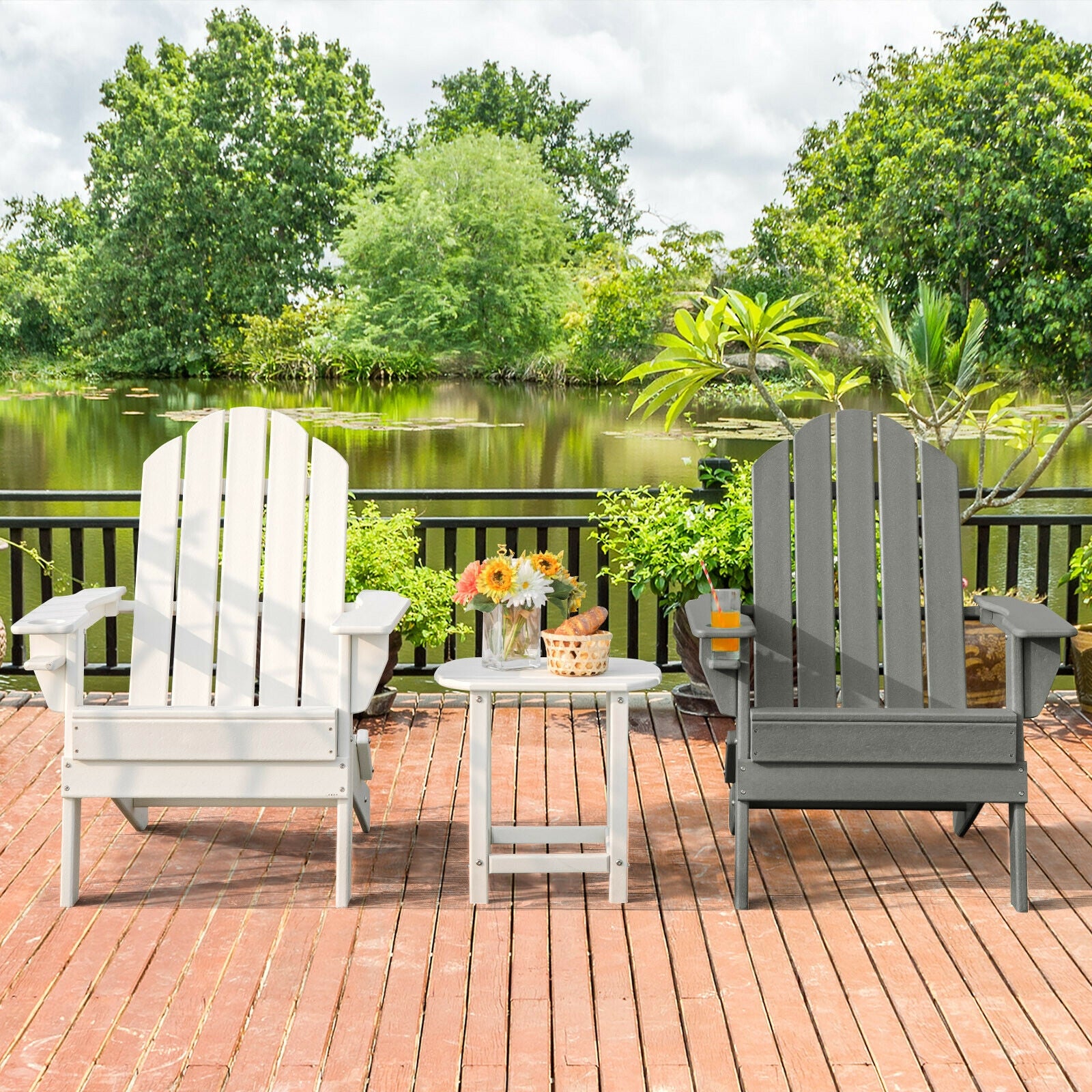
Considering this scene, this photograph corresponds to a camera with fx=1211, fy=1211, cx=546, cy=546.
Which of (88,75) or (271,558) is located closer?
(271,558)

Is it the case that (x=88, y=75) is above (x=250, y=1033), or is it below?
above

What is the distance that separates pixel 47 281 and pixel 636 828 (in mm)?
20196

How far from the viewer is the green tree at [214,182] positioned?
69.3ft

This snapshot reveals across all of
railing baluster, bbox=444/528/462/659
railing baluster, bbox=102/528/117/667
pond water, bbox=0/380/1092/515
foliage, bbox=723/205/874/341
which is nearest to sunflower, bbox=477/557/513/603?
railing baluster, bbox=444/528/462/659

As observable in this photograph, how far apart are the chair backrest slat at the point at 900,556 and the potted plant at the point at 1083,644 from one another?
148cm

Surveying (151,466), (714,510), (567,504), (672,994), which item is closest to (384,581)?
(714,510)

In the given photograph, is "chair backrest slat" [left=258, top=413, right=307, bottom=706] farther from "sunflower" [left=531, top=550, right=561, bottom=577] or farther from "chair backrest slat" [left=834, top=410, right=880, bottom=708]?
"chair backrest slat" [left=834, top=410, right=880, bottom=708]

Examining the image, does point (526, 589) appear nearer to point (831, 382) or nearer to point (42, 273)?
point (831, 382)

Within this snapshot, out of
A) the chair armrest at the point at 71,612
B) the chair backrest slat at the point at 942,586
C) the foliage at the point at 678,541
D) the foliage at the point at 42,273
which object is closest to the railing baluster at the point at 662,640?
the foliage at the point at 678,541

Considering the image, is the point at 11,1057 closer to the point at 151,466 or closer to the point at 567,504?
the point at 151,466

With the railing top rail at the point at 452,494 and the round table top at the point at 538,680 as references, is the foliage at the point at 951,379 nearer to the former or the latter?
the railing top rail at the point at 452,494

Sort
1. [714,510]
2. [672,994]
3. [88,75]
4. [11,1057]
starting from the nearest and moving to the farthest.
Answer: [11,1057] → [672,994] → [714,510] → [88,75]

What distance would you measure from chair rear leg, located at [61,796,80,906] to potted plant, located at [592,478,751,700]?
1.95 m

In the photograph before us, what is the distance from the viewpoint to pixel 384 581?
412 centimetres
